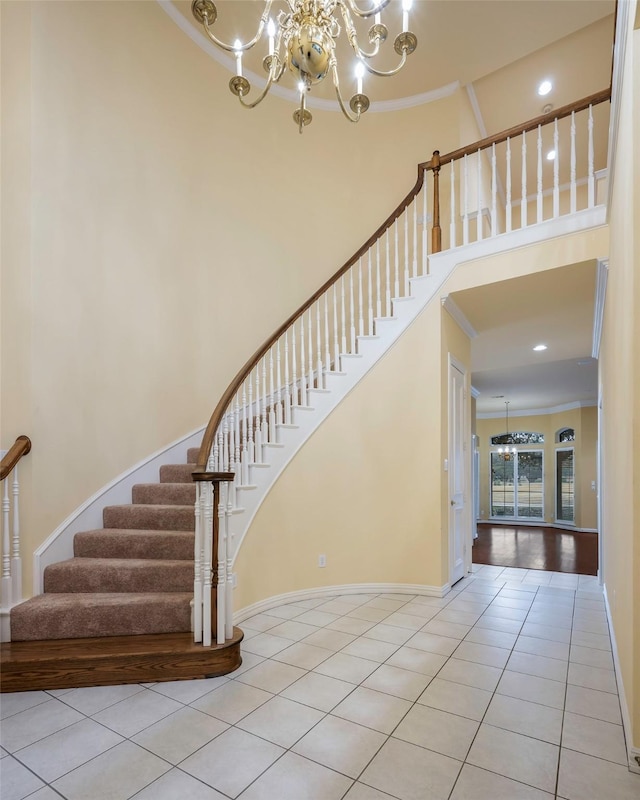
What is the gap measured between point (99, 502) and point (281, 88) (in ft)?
17.5

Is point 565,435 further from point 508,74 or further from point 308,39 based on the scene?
point 308,39

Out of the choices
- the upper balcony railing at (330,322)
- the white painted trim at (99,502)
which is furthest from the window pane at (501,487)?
the white painted trim at (99,502)

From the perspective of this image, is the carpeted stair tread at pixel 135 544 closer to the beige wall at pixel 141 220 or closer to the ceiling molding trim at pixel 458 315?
the beige wall at pixel 141 220

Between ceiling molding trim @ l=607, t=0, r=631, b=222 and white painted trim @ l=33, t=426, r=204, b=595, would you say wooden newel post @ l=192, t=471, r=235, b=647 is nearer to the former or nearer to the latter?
→ white painted trim @ l=33, t=426, r=204, b=595

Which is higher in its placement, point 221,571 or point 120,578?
point 221,571

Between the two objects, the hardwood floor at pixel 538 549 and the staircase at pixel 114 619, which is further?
the hardwood floor at pixel 538 549

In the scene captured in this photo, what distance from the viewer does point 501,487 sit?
520 inches

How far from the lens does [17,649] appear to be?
2654 mm

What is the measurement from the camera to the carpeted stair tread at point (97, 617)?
2.81 metres

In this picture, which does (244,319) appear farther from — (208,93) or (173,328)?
(208,93)

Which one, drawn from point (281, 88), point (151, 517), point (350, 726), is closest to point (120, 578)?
point (151, 517)

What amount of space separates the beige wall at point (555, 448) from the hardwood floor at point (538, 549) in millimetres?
890

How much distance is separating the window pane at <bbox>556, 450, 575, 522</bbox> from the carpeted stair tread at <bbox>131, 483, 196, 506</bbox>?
10.6 m

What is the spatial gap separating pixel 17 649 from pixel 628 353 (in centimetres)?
363
